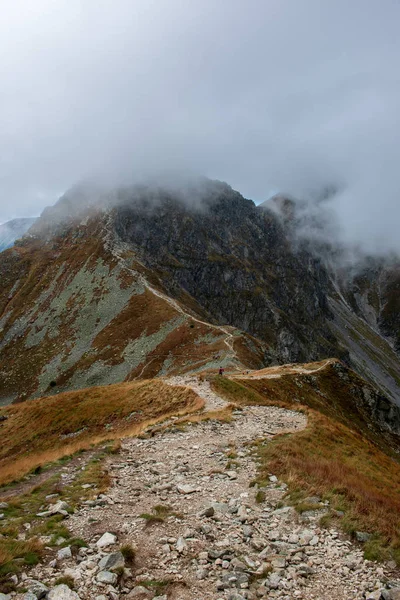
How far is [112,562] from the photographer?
9305mm

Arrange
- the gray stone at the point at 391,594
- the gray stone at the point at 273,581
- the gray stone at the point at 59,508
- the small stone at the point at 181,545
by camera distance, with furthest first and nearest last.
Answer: the gray stone at the point at 59,508, the small stone at the point at 181,545, the gray stone at the point at 273,581, the gray stone at the point at 391,594

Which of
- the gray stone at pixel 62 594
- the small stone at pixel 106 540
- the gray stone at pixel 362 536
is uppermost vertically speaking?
the gray stone at pixel 362 536

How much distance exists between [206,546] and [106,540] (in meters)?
2.92

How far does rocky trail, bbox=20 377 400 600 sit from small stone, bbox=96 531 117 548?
3 centimetres

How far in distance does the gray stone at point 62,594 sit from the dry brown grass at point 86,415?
61.9 ft

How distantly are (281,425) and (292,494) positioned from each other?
1433 centimetres

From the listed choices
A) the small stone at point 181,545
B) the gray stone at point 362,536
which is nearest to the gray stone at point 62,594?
the small stone at point 181,545

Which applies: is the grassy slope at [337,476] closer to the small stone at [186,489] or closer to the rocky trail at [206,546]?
the rocky trail at [206,546]

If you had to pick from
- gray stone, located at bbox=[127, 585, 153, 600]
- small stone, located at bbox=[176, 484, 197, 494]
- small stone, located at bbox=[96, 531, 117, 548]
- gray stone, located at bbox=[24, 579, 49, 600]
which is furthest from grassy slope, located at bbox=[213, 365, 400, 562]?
gray stone, located at bbox=[24, 579, 49, 600]

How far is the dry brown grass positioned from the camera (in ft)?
109

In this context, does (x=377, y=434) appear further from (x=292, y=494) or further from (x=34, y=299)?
(x=34, y=299)

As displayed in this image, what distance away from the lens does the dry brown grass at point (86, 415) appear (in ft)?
109

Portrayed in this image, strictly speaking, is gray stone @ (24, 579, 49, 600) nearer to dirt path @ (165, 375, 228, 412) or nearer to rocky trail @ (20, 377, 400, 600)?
rocky trail @ (20, 377, 400, 600)

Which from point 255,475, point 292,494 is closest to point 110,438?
point 255,475
